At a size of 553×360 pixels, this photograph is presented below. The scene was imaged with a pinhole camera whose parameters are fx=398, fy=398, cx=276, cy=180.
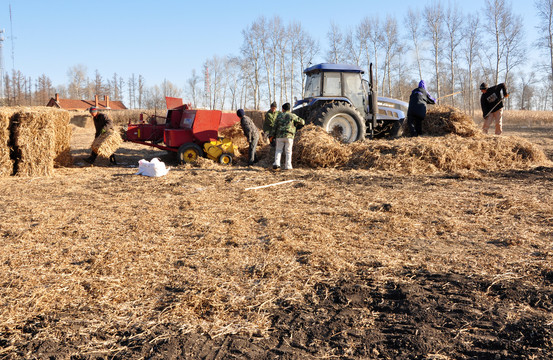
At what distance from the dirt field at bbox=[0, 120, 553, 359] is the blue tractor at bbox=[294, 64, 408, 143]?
14.0 feet

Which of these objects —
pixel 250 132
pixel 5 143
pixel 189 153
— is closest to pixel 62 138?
pixel 5 143

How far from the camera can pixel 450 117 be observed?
1026cm

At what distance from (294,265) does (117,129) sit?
8174mm

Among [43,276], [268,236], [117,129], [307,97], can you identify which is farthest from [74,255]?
[307,97]

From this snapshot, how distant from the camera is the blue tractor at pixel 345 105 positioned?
10156 millimetres

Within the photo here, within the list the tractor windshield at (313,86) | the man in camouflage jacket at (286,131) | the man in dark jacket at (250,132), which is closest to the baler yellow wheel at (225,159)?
the man in dark jacket at (250,132)

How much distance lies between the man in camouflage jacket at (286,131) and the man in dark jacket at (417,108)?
10.8ft

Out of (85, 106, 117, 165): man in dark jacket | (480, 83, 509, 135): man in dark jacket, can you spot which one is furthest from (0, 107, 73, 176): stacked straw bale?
(480, 83, 509, 135): man in dark jacket

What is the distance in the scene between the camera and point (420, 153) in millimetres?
8648

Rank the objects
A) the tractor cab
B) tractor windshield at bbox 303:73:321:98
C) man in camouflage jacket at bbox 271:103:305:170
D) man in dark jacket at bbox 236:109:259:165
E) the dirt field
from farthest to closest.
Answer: tractor windshield at bbox 303:73:321:98 < the tractor cab < man in dark jacket at bbox 236:109:259:165 < man in camouflage jacket at bbox 271:103:305:170 < the dirt field

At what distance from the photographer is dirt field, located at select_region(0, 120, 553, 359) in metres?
2.37

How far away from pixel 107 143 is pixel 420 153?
725cm

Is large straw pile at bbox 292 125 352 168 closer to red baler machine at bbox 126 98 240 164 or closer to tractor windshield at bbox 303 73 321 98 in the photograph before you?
tractor windshield at bbox 303 73 321 98

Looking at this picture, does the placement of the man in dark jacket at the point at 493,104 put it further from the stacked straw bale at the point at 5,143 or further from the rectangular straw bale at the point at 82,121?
the rectangular straw bale at the point at 82,121
